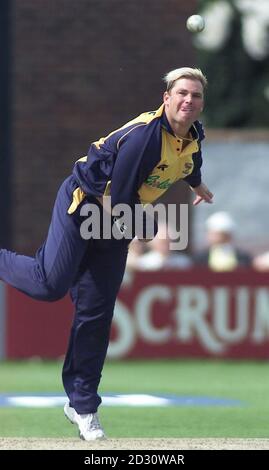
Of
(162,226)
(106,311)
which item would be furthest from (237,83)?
(106,311)

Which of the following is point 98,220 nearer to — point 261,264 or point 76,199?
point 76,199

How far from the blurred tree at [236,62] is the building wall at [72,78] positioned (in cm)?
776

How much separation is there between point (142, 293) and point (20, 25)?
6.24 meters

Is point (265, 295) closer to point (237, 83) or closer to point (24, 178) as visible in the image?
point (24, 178)

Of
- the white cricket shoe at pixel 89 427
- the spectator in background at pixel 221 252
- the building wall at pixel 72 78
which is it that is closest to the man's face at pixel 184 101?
the white cricket shoe at pixel 89 427

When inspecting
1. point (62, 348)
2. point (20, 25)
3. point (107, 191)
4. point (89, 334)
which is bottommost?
point (62, 348)

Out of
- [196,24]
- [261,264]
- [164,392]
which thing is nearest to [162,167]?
[196,24]

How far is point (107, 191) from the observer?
7.53 m

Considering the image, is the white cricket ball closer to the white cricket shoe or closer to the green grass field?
the white cricket shoe

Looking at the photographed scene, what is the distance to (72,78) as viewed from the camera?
1964cm

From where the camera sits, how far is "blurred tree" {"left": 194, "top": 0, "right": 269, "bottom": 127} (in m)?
27.6

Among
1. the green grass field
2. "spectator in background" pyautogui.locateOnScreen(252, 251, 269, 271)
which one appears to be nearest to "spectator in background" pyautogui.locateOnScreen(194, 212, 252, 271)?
"spectator in background" pyautogui.locateOnScreen(252, 251, 269, 271)

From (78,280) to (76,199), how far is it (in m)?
0.51

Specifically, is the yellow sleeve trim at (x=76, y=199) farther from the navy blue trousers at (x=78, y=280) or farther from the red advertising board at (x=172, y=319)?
the red advertising board at (x=172, y=319)
